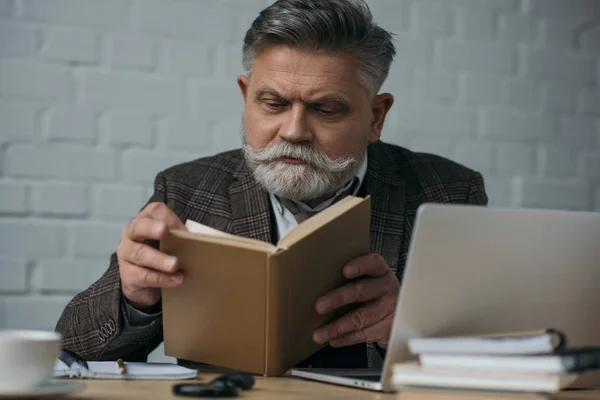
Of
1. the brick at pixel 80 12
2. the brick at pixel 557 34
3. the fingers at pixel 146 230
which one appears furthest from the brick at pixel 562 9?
the fingers at pixel 146 230

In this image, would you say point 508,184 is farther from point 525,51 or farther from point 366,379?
point 366,379

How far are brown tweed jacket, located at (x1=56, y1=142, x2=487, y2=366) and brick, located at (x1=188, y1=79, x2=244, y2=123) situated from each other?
38 centimetres

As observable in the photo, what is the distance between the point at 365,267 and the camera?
4.64ft

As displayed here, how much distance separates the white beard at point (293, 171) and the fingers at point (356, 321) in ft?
1.53

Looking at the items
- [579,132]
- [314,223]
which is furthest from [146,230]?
[579,132]

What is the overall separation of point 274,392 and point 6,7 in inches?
61.8

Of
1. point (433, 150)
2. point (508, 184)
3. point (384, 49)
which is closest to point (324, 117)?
point (384, 49)

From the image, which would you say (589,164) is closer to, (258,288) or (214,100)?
(214,100)

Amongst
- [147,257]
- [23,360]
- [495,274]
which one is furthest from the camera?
[147,257]

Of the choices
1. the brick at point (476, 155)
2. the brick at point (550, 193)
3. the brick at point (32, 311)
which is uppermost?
the brick at point (476, 155)

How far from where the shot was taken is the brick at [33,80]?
235 cm

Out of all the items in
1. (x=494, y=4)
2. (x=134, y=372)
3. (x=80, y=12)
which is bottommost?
(x=134, y=372)

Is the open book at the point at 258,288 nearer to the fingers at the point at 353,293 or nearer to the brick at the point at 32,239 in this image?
the fingers at the point at 353,293

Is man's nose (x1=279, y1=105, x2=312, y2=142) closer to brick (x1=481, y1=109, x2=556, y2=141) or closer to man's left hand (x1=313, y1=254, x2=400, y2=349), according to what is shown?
man's left hand (x1=313, y1=254, x2=400, y2=349)
